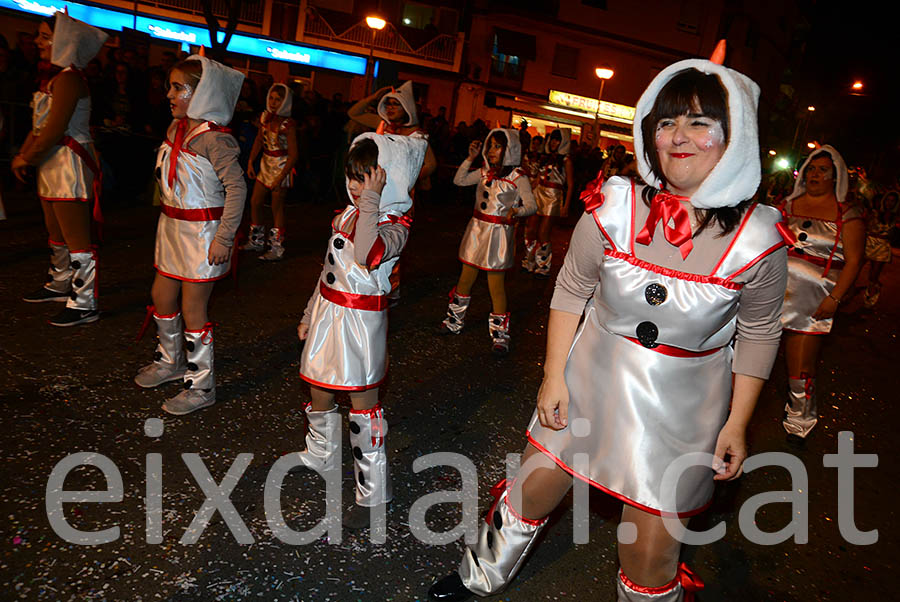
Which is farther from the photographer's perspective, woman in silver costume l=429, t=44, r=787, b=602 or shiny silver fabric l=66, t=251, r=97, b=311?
shiny silver fabric l=66, t=251, r=97, b=311

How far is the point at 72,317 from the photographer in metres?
5.01

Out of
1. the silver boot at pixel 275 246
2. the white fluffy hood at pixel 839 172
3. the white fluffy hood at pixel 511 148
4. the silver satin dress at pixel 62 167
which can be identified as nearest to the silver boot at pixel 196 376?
the silver satin dress at pixel 62 167

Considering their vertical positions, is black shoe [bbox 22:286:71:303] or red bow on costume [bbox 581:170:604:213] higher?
red bow on costume [bbox 581:170:604:213]

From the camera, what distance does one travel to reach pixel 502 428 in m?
4.50

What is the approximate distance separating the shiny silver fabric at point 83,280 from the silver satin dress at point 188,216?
4.75 ft

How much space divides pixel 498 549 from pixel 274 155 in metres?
6.68

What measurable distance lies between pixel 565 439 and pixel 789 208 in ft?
12.3

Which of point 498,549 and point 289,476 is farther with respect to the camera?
point 289,476

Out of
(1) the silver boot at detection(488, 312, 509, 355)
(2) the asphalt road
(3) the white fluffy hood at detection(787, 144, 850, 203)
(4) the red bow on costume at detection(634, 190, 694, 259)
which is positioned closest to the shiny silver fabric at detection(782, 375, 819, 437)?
(2) the asphalt road

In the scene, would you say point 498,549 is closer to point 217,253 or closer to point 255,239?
point 217,253

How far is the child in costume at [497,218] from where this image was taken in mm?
5980

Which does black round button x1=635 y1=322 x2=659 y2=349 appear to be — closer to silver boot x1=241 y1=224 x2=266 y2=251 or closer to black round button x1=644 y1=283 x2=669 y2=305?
black round button x1=644 y1=283 x2=669 y2=305

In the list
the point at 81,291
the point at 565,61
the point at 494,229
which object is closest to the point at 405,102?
the point at 494,229

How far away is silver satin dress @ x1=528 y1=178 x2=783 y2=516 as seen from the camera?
78.6 inches
